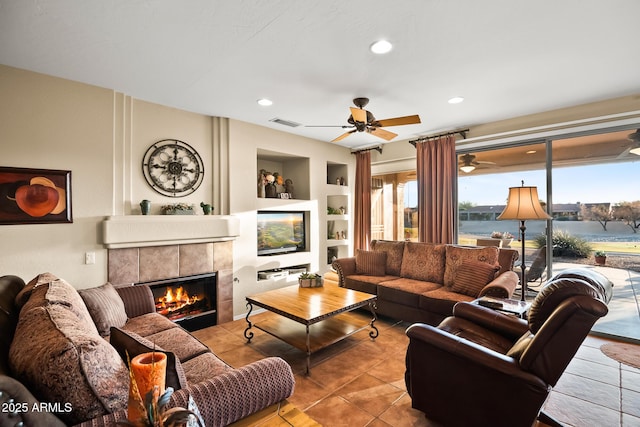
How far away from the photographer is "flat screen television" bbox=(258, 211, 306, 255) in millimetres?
4469

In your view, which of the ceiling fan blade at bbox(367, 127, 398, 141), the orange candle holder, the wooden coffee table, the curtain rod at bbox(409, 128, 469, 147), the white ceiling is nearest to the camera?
the orange candle holder

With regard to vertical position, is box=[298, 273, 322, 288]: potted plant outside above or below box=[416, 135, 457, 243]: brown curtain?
below

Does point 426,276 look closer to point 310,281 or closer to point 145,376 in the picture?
point 310,281

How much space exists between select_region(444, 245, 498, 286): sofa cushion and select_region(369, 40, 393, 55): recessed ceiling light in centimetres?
253

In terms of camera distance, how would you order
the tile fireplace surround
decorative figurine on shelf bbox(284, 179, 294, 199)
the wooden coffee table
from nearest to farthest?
1. the wooden coffee table
2. the tile fireplace surround
3. decorative figurine on shelf bbox(284, 179, 294, 199)

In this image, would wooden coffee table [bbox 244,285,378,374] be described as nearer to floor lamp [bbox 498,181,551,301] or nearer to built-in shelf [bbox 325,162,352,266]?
floor lamp [bbox 498,181,551,301]

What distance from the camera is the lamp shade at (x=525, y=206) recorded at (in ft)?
9.09

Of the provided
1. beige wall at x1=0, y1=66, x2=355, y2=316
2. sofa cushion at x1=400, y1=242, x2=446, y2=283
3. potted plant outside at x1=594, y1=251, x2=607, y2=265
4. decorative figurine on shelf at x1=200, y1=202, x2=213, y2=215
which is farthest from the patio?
decorative figurine on shelf at x1=200, y1=202, x2=213, y2=215

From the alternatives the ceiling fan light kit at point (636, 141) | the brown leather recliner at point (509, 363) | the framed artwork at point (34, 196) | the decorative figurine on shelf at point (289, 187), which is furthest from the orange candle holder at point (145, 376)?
the ceiling fan light kit at point (636, 141)

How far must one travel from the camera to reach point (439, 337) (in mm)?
1799

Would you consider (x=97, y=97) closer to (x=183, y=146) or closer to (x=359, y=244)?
(x=183, y=146)

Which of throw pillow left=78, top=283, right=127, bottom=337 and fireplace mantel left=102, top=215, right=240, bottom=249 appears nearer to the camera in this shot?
throw pillow left=78, top=283, right=127, bottom=337

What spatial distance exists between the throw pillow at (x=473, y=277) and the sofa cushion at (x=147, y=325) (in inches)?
116

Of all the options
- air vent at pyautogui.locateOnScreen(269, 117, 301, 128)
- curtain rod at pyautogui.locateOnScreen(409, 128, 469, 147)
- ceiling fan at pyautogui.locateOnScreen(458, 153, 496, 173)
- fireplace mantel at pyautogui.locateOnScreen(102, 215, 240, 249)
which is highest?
air vent at pyautogui.locateOnScreen(269, 117, 301, 128)
